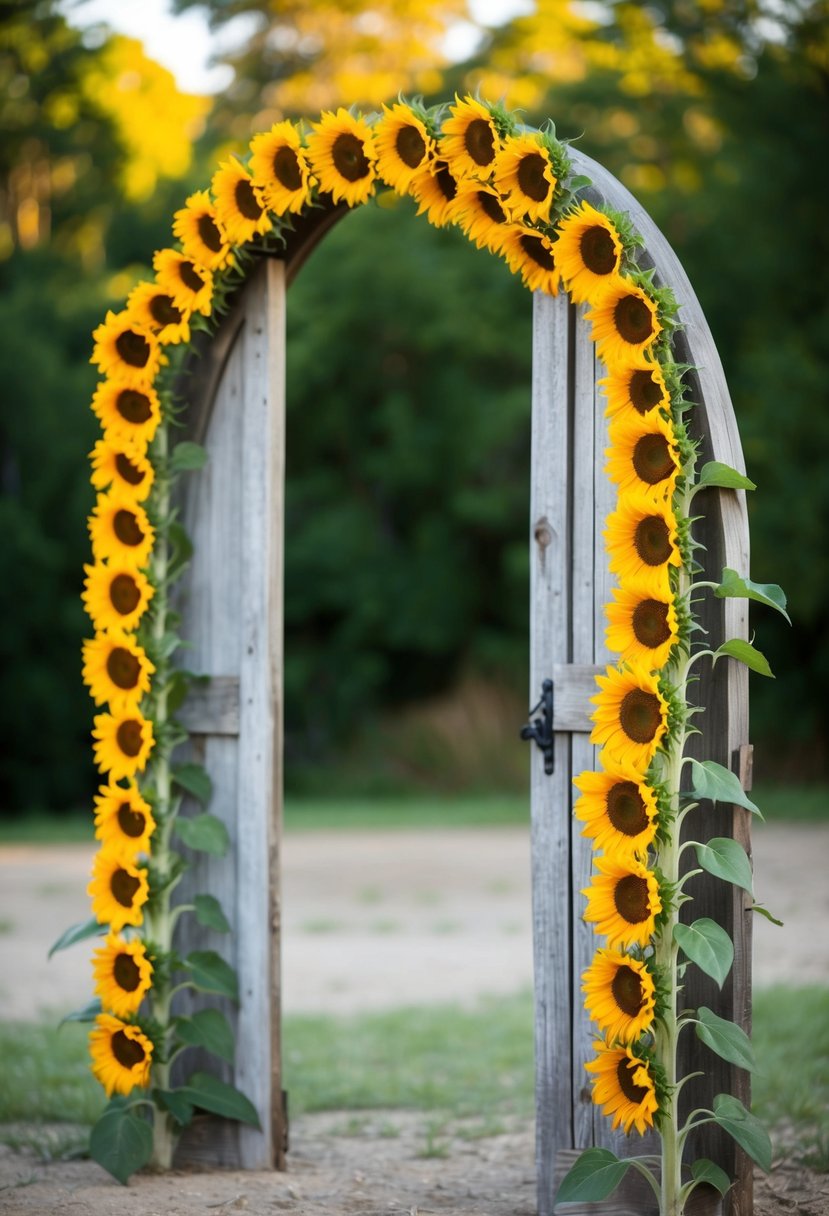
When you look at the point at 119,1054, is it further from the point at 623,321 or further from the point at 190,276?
the point at 623,321

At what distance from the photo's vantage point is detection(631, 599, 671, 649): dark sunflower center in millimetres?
3088

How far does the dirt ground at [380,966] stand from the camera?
3.56 m

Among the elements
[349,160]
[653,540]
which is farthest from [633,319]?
[349,160]

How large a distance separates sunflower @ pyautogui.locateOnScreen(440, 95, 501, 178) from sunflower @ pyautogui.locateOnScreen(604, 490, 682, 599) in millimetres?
948

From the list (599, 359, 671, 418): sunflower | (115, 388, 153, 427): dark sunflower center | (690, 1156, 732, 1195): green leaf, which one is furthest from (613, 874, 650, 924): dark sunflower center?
(115, 388, 153, 427): dark sunflower center

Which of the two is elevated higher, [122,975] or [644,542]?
[644,542]

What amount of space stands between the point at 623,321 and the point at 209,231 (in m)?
1.34

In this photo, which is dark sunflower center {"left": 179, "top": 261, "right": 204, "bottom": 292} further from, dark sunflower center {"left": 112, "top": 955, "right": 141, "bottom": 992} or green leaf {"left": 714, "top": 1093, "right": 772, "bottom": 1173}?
green leaf {"left": 714, "top": 1093, "right": 772, "bottom": 1173}

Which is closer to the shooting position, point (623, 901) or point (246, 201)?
point (623, 901)

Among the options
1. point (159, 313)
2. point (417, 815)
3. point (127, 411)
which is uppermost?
point (159, 313)

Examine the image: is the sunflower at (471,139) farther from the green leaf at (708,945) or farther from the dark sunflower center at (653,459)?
the green leaf at (708,945)

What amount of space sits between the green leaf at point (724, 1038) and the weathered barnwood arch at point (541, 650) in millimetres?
127

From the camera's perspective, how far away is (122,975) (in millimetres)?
3754

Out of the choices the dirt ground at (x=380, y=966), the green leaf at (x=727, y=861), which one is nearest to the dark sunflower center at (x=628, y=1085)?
the green leaf at (x=727, y=861)
